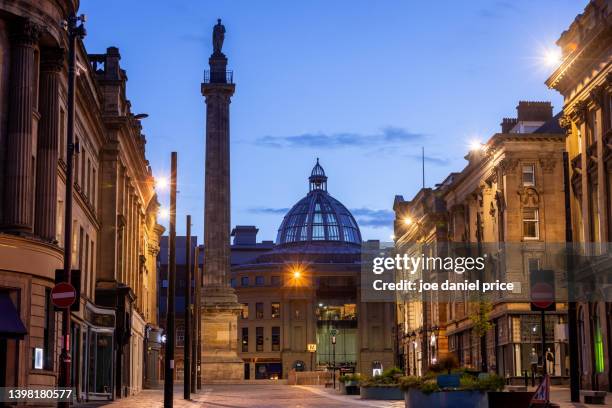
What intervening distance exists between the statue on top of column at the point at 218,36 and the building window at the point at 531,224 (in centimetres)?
3496

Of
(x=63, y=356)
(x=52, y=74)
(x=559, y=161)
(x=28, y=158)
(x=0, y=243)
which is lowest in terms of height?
(x=63, y=356)

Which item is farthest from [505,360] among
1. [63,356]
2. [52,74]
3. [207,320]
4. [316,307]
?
[316,307]

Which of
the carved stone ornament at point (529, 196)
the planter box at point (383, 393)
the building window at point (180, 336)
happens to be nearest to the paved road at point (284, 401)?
the planter box at point (383, 393)

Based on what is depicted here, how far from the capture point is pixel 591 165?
5753 centimetres

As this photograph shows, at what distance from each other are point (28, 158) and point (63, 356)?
7.82 meters

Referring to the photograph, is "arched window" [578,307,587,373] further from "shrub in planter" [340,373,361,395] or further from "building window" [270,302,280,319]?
"building window" [270,302,280,319]

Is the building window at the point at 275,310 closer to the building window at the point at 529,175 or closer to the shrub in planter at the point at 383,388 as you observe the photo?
the building window at the point at 529,175

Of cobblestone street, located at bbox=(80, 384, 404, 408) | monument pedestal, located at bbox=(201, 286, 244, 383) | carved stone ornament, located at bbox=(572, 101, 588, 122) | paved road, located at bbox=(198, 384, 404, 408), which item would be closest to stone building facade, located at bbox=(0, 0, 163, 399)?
cobblestone street, located at bbox=(80, 384, 404, 408)

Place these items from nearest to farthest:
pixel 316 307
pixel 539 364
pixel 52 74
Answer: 1. pixel 52 74
2. pixel 539 364
3. pixel 316 307

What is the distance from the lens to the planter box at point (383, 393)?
176 feet

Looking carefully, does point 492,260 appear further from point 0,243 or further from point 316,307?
point 316,307

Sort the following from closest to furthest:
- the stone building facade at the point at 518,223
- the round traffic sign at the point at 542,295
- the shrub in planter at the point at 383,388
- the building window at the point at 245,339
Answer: the round traffic sign at the point at 542,295, the shrub in planter at the point at 383,388, the stone building facade at the point at 518,223, the building window at the point at 245,339

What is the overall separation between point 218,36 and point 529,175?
1382 inches

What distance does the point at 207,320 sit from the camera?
9806 centimetres
